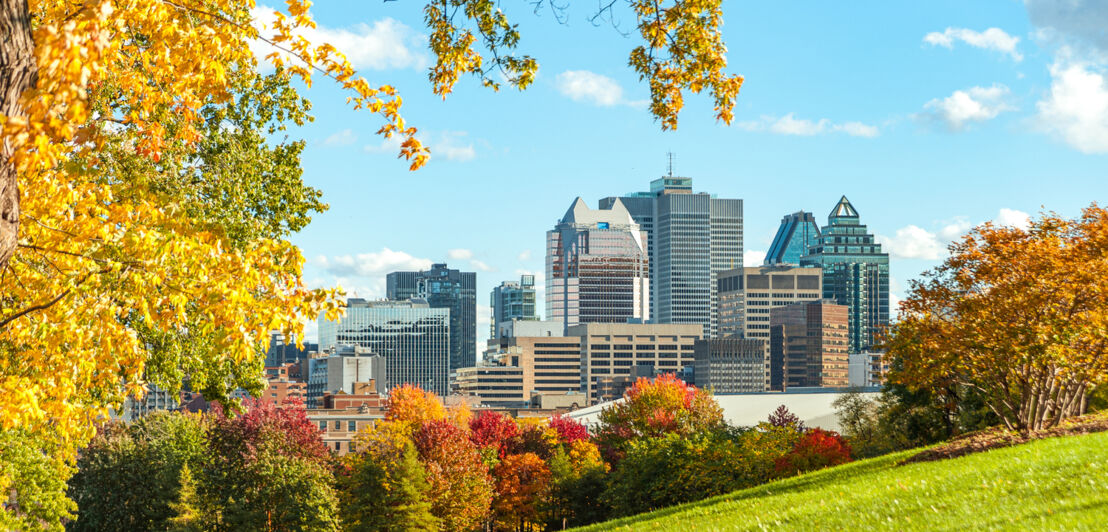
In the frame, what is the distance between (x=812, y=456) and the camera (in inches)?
1254

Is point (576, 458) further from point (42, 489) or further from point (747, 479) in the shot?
point (42, 489)

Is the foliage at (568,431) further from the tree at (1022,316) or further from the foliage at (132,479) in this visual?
the tree at (1022,316)

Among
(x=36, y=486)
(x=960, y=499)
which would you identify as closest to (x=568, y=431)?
(x=36, y=486)

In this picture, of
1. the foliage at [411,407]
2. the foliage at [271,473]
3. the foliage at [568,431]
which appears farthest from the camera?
the foliage at [411,407]

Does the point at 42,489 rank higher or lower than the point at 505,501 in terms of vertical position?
higher

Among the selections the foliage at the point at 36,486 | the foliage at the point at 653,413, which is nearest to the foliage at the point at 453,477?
the foliage at the point at 653,413

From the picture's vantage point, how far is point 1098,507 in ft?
33.7

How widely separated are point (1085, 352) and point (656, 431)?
40.1 meters

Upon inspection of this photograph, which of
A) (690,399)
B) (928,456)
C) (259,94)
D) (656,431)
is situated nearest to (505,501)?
(656,431)

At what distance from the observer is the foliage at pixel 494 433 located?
64.3m

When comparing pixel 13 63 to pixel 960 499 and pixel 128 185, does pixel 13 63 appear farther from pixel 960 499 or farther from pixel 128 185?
pixel 960 499

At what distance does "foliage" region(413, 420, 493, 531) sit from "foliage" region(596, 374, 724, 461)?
516 inches

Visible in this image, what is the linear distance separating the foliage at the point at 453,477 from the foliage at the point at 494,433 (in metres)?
11.9

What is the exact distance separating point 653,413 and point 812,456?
35032 millimetres
